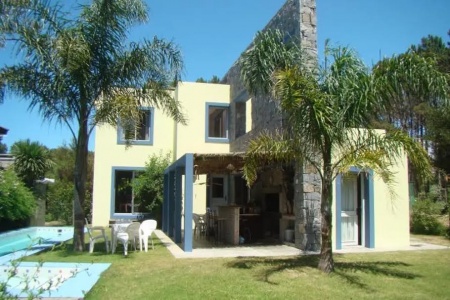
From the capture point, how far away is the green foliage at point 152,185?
19562 mm

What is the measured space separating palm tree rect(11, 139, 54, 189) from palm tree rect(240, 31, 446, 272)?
13.0 meters

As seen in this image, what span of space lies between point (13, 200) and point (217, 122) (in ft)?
33.9

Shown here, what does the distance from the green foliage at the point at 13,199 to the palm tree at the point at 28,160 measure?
1091mm

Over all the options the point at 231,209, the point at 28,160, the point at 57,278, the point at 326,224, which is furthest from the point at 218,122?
the point at 57,278

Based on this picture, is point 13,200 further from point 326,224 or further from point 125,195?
point 326,224

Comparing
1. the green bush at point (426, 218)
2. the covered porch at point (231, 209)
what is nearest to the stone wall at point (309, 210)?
the covered porch at point (231, 209)

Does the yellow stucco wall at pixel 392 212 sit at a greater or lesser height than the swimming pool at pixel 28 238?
greater

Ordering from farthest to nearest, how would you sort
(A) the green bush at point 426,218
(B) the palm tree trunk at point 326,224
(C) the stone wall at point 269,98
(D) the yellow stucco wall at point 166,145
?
1. (D) the yellow stucco wall at point 166,145
2. (A) the green bush at point 426,218
3. (C) the stone wall at point 269,98
4. (B) the palm tree trunk at point 326,224

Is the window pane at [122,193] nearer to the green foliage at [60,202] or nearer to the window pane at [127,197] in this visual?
the window pane at [127,197]

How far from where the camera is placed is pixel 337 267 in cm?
941

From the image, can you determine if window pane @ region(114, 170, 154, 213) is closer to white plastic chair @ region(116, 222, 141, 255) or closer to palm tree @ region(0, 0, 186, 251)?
white plastic chair @ region(116, 222, 141, 255)

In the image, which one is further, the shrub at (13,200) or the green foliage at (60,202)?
the green foliage at (60,202)

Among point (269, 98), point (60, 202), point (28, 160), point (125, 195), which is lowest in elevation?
point (60, 202)

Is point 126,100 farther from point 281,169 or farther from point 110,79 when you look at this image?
point 281,169
